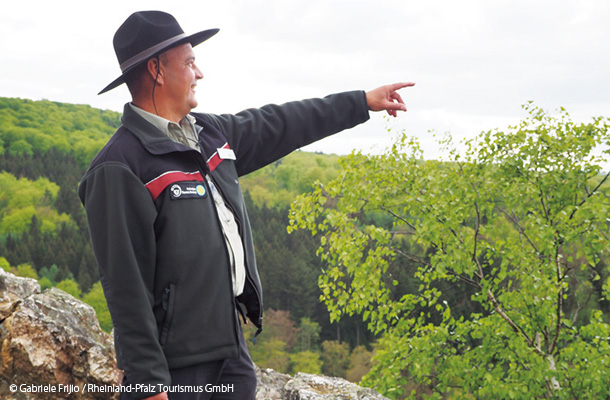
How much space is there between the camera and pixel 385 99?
10.5ft

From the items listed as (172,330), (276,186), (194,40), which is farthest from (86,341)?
(276,186)

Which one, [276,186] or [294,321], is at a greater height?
[276,186]

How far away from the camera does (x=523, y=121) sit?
1009cm

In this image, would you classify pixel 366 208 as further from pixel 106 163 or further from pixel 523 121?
pixel 106 163

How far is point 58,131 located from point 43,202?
43.3m

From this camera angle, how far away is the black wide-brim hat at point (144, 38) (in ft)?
7.91

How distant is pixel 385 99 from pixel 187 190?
1.38 meters

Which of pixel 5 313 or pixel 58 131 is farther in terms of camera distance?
pixel 58 131

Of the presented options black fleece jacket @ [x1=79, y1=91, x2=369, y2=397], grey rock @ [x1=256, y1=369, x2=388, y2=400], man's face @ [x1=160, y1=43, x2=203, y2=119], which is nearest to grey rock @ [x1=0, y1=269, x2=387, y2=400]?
grey rock @ [x1=256, y1=369, x2=388, y2=400]

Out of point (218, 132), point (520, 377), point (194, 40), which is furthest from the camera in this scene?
point (520, 377)

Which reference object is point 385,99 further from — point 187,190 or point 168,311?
point 168,311

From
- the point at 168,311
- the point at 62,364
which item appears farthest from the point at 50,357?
the point at 168,311

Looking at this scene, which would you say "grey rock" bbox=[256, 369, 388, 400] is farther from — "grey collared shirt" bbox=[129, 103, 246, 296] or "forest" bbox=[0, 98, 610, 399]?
"forest" bbox=[0, 98, 610, 399]

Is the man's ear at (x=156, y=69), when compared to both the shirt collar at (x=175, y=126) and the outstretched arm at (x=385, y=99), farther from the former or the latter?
the outstretched arm at (x=385, y=99)
